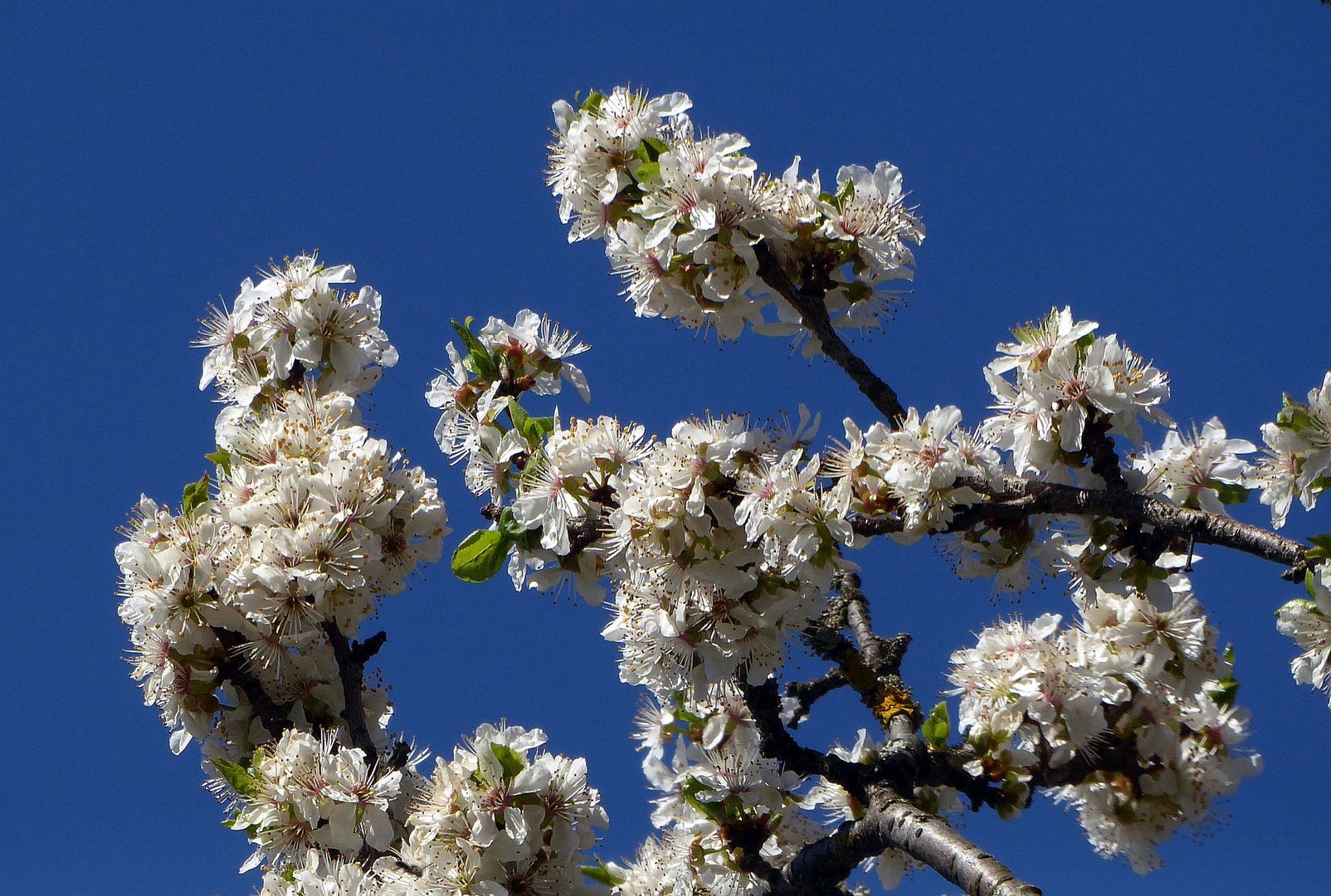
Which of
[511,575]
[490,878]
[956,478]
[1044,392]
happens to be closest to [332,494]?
[511,575]

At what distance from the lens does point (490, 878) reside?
3.86 m

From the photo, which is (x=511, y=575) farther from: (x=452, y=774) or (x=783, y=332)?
(x=783, y=332)

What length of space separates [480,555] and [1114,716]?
8.10 ft

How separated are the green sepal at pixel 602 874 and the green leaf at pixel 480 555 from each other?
1.43 meters

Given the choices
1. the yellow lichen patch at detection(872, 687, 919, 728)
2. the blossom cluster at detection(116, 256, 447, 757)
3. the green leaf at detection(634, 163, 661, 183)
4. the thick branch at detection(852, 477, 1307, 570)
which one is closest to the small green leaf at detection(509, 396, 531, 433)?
the blossom cluster at detection(116, 256, 447, 757)

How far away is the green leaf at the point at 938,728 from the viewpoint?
4.66 meters

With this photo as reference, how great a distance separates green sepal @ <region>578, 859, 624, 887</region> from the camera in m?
4.87

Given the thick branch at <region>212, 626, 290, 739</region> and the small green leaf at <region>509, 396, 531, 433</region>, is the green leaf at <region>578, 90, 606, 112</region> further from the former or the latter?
the thick branch at <region>212, 626, 290, 739</region>

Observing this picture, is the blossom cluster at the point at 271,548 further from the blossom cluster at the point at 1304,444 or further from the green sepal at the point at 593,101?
the blossom cluster at the point at 1304,444

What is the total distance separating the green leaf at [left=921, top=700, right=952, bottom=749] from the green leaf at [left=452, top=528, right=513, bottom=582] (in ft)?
5.88

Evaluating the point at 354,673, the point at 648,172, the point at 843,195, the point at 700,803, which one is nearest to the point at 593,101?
the point at 648,172

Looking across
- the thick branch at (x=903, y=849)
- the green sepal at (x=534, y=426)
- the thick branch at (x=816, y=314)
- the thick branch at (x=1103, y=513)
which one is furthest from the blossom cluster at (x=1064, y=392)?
the green sepal at (x=534, y=426)

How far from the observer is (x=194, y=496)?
14.0 ft

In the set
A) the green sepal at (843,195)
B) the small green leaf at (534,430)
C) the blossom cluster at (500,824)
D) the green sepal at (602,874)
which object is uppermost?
the green sepal at (843,195)
